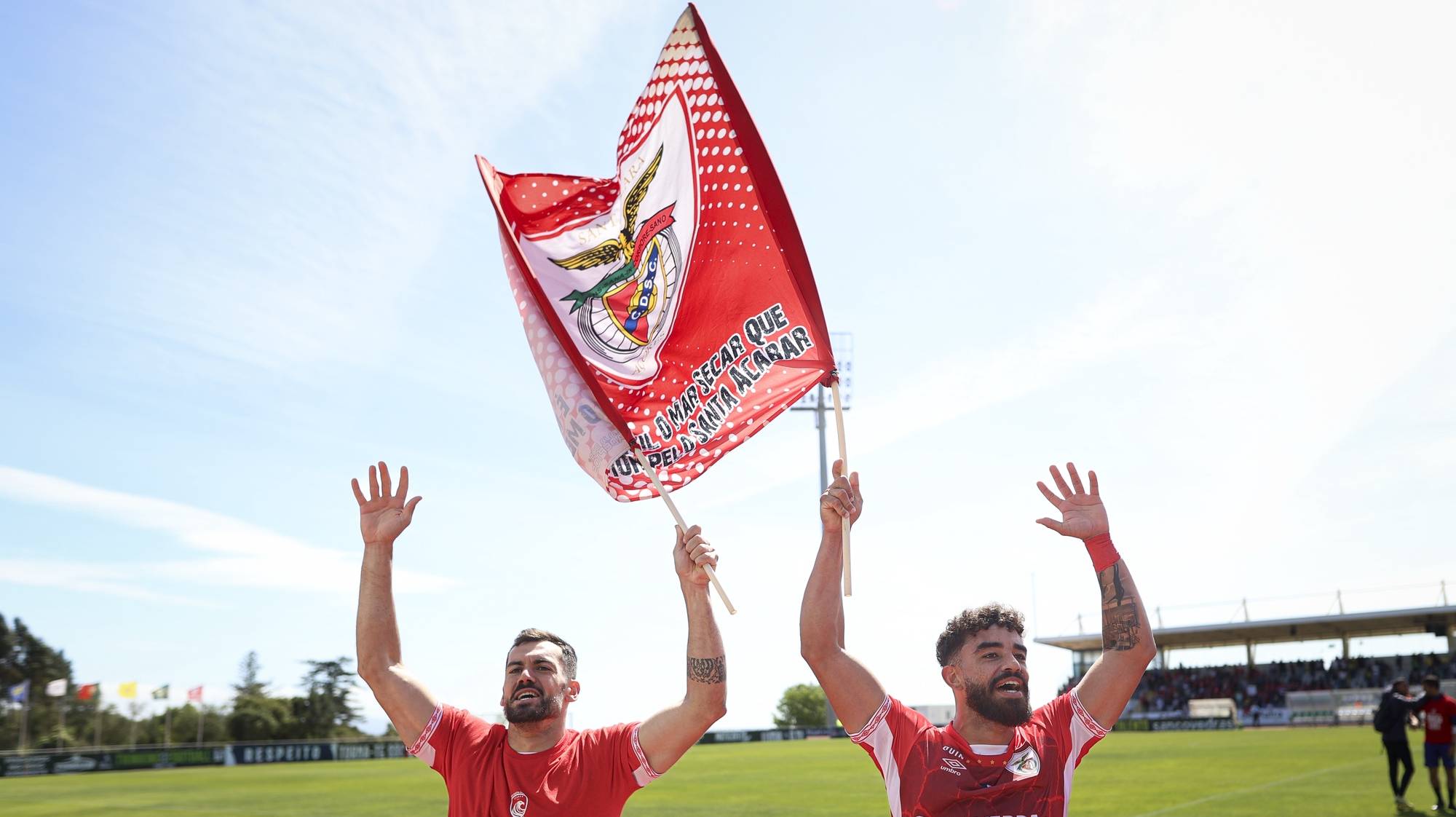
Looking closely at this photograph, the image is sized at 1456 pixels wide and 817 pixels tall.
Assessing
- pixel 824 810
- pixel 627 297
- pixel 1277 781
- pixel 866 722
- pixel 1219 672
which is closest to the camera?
pixel 866 722

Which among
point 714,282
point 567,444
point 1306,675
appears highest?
point 714,282

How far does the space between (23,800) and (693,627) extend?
24013 mm

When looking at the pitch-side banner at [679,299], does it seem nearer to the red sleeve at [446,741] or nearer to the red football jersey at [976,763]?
the red sleeve at [446,741]

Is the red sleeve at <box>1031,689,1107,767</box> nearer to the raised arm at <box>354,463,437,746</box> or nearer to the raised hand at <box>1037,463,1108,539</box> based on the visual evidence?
the raised hand at <box>1037,463,1108,539</box>

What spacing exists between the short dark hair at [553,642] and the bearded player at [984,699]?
3.35 feet

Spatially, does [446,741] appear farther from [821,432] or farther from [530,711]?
[821,432]

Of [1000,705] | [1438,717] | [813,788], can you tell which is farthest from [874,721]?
[813,788]

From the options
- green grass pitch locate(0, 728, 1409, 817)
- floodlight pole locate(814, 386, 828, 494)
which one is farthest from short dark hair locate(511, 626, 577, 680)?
floodlight pole locate(814, 386, 828, 494)

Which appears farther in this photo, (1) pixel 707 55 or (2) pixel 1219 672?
A: (2) pixel 1219 672

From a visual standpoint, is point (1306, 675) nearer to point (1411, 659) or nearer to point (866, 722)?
point (1411, 659)

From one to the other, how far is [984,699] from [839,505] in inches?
36.4

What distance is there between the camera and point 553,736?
14.3 ft

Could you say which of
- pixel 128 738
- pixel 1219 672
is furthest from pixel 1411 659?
pixel 128 738

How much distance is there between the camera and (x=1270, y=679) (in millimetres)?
62594
